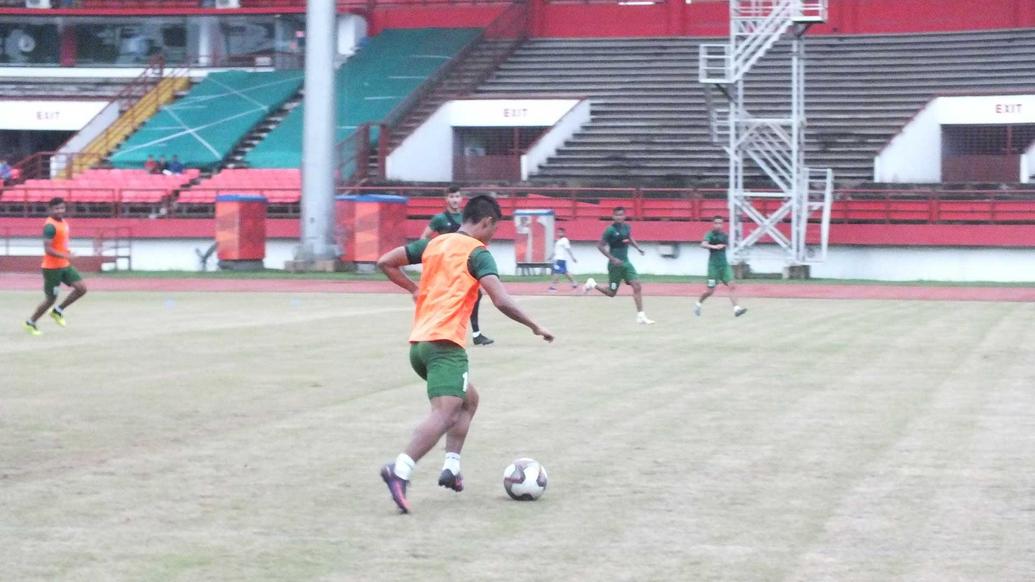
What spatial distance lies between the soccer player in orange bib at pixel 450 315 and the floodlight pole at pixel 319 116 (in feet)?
107

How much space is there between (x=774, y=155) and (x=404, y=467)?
3690 centimetres

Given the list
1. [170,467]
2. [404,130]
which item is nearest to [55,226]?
[170,467]

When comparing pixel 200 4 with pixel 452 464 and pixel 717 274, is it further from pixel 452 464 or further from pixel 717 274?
pixel 452 464

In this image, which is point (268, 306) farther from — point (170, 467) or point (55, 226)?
point (170, 467)

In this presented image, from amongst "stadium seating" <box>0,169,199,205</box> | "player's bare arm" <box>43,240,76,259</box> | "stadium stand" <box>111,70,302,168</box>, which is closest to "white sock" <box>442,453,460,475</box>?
"player's bare arm" <box>43,240,76,259</box>

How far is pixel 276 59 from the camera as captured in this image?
201ft

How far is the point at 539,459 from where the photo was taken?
11.6 m

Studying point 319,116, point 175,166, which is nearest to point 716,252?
point 319,116

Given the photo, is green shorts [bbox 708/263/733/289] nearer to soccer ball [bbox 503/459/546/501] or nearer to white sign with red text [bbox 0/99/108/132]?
soccer ball [bbox 503/459/546/501]

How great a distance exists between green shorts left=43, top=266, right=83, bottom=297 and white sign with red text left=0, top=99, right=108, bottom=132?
117ft

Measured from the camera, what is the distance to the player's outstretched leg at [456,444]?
995cm

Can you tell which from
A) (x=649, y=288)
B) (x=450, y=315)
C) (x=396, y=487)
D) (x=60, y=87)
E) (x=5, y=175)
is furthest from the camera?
(x=60, y=87)

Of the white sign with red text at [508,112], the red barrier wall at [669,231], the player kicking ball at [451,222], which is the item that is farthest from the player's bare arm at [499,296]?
the white sign with red text at [508,112]

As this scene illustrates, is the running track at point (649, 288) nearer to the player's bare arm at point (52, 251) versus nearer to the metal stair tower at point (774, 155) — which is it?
the metal stair tower at point (774, 155)
